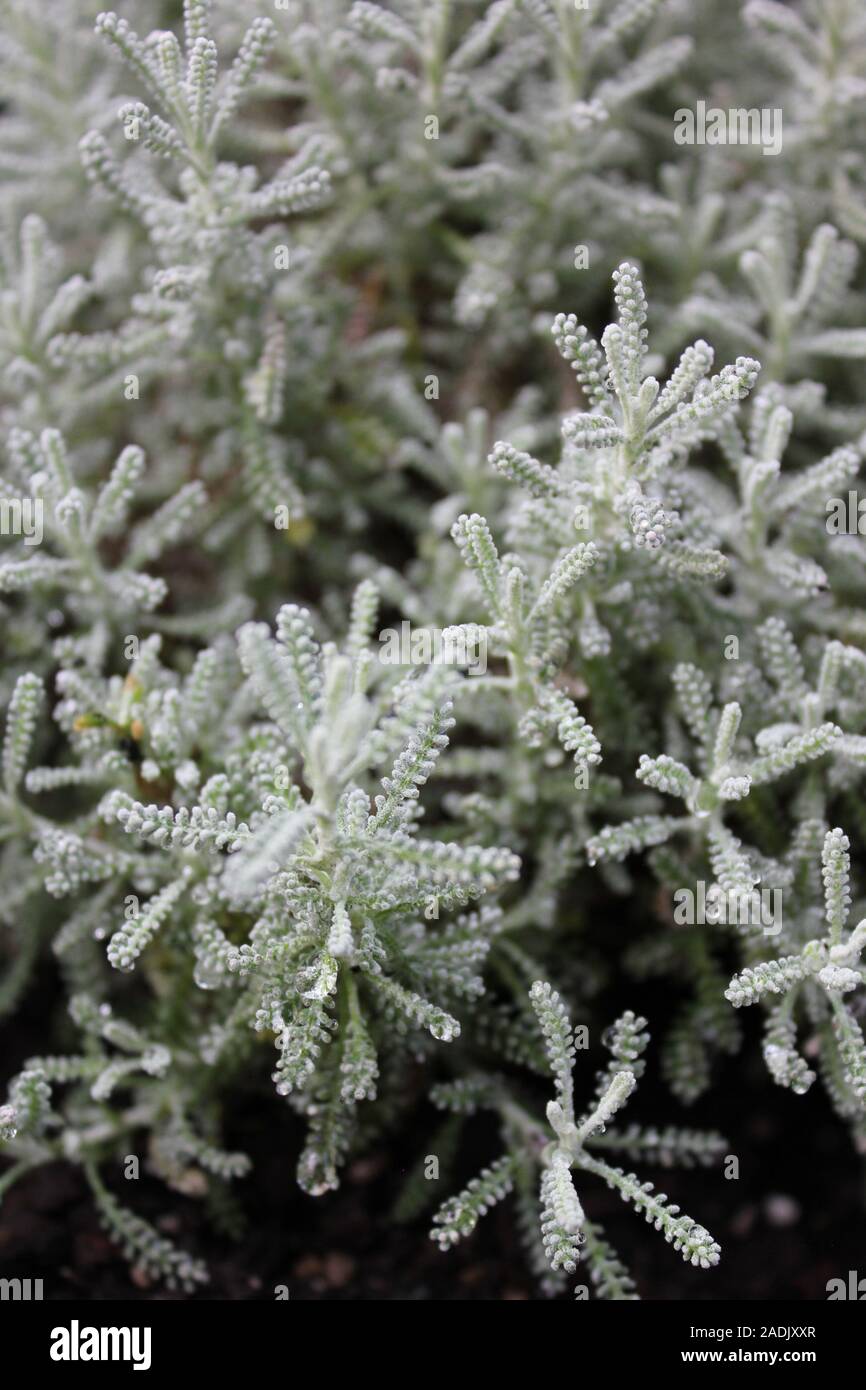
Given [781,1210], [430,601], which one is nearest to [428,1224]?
[781,1210]

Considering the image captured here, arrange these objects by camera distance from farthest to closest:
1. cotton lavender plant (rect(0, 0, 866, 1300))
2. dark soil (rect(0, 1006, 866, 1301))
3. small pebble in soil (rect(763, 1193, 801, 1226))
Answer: small pebble in soil (rect(763, 1193, 801, 1226)) < dark soil (rect(0, 1006, 866, 1301)) < cotton lavender plant (rect(0, 0, 866, 1300))

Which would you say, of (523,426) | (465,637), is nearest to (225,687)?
(465,637)

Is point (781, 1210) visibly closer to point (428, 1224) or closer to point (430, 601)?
point (428, 1224)

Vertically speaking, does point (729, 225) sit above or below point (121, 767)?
above

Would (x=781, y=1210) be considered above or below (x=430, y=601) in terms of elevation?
below

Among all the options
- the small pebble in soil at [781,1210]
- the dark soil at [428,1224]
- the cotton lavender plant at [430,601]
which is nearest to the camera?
the cotton lavender plant at [430,601]

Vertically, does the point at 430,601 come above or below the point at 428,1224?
above

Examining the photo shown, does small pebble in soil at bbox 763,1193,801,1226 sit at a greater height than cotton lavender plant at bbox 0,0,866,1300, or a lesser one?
lesser
